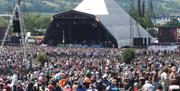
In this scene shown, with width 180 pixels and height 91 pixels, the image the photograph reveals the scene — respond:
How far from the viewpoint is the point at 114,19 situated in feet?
335

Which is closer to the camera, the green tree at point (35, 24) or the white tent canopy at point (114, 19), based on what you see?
the white tent canopy at point (114, 19)

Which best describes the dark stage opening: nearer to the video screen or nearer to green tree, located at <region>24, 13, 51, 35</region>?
the video screen

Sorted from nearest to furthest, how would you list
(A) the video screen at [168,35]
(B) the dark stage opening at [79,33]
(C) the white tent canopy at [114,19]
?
(A) the video screen at [168,35]
(B) the dark stage opening at [79,33]
(C) the white tent canopy at [114,19]

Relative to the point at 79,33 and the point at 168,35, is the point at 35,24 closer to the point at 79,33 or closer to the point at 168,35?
the point at 79,33

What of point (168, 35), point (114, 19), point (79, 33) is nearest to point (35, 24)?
point (114, 19)

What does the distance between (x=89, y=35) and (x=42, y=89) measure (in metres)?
75.7

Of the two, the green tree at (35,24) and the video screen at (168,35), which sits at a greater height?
the video screen at (168,35)

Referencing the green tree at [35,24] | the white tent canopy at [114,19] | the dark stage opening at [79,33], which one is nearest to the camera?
the dark stage opening at [79,33]

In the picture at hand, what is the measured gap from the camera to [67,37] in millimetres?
97938

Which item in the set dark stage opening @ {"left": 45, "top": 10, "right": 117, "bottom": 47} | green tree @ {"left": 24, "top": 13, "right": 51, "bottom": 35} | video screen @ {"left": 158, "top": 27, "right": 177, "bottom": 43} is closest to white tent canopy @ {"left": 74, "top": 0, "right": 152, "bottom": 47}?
dark stage opening @ {"left": 45, "top": 10, "right": 117, "bottom": 47}

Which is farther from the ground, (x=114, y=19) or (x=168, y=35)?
Answer: (x=114, y=19)

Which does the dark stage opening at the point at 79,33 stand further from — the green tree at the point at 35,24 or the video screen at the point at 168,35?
the green tree at the point at 35,24

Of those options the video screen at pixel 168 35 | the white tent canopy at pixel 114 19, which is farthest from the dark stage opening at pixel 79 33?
the video screen at pixel 168 35

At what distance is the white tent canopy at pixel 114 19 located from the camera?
96.1m
